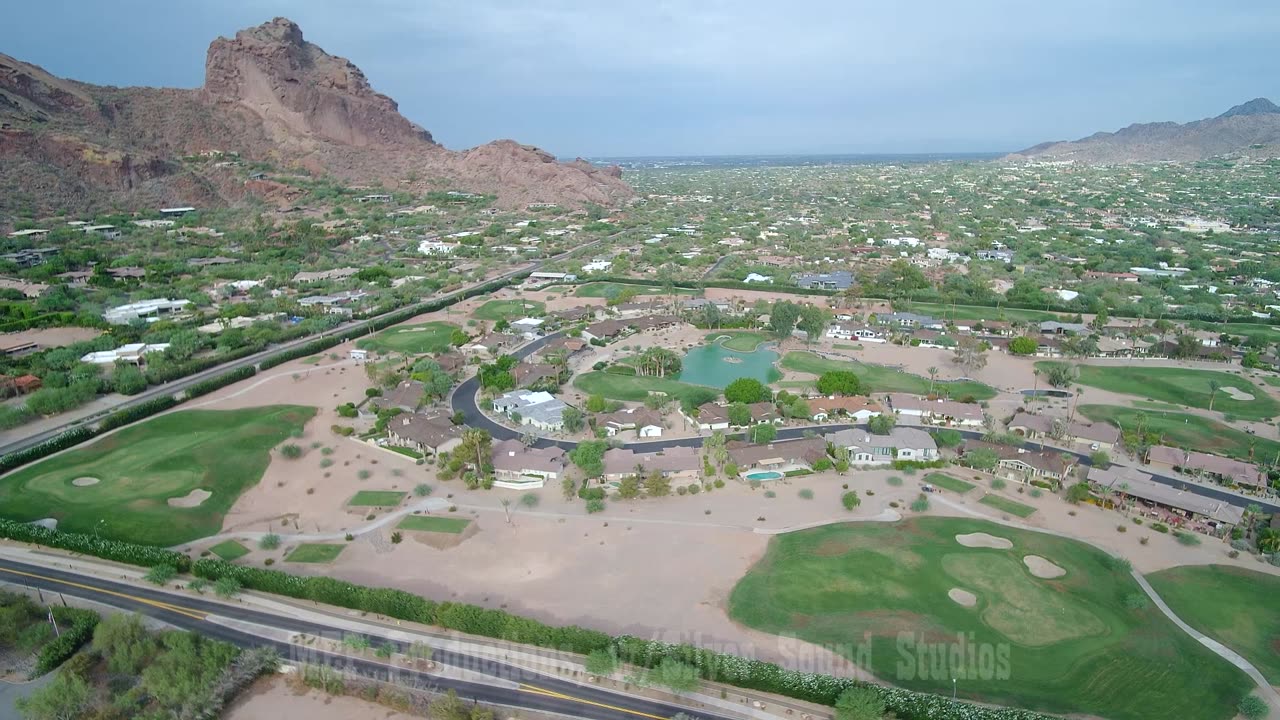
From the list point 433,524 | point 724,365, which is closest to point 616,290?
point 724,365

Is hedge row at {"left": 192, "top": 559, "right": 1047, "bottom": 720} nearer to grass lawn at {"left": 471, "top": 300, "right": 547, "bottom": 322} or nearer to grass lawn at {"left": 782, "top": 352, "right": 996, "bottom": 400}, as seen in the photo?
grass lawn at {"left": 782, "top": 352, "right": 996, "bottom": 400}

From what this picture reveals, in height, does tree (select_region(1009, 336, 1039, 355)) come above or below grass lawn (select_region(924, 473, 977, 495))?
above

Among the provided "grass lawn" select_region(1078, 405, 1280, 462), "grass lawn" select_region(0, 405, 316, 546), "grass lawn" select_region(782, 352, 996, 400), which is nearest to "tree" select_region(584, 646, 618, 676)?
"grass lawn" select_region(0, 405, 316, 546)

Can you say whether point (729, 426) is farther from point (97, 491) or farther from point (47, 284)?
point (47, 284)

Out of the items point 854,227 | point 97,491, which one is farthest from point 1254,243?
point 97,491

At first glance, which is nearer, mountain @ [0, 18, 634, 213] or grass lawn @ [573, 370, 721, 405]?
grass lawn @ [573, 370, 721, 405]
